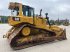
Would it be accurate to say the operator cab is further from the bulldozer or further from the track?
the track

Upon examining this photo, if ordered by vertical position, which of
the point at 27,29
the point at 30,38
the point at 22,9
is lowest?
the point at 30,38

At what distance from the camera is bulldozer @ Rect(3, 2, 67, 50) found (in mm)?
8578

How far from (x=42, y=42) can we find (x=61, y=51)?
223 cm

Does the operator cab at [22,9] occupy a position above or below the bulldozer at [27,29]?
above

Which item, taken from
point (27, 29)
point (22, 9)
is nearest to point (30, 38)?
point (27, 29)

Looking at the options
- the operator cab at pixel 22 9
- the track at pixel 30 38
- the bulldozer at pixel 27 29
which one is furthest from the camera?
the operator cab at pixel 22 9

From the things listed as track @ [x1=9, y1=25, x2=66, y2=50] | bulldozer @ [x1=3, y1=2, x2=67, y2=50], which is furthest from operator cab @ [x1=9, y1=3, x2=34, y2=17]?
track @ [x1=9, y1=25, x2=66, y2=50]

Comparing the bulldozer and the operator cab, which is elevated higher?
Answer: the operator cab

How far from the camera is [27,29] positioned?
29.4 feet

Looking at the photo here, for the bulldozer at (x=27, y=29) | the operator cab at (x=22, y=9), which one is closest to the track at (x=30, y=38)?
the bulldozer at (x=27, y=29)

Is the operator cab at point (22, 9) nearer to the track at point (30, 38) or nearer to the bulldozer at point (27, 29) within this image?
the bulldozer at point (27, 29)

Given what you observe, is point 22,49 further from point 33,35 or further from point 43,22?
point 43,22

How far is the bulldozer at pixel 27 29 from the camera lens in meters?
8.58

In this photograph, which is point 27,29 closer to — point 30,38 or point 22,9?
point 30,38
